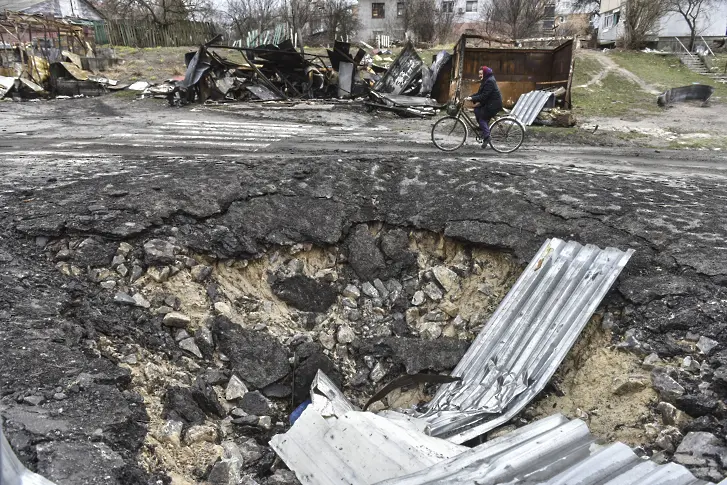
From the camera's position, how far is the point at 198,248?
497 centimetres

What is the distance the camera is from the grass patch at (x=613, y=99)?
14.1 metres

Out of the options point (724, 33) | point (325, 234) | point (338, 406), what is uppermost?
point (724, 33)

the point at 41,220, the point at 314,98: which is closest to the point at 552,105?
the point at 314,98

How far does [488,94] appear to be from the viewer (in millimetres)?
8078

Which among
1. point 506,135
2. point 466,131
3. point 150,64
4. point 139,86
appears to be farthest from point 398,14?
point 506,135

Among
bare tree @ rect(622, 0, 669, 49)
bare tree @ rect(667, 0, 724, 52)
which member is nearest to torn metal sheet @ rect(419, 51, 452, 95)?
bare tree @ rect(622, 0, 669, 49)

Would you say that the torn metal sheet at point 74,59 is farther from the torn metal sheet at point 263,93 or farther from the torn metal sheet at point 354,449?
the torn metal sheet at point 354,449

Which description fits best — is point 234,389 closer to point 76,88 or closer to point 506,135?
point 506,135

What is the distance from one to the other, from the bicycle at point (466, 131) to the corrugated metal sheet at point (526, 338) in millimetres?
3942

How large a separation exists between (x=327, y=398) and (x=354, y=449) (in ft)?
3.27

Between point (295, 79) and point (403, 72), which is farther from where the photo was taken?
point (295, 79)

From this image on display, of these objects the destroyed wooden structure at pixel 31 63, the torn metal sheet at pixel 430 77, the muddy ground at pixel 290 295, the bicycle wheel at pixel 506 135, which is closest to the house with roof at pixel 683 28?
the torn metal sheet at pixel 430 77

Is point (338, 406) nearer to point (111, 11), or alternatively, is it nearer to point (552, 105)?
point (552, 105)

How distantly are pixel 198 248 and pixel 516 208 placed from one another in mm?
3411
